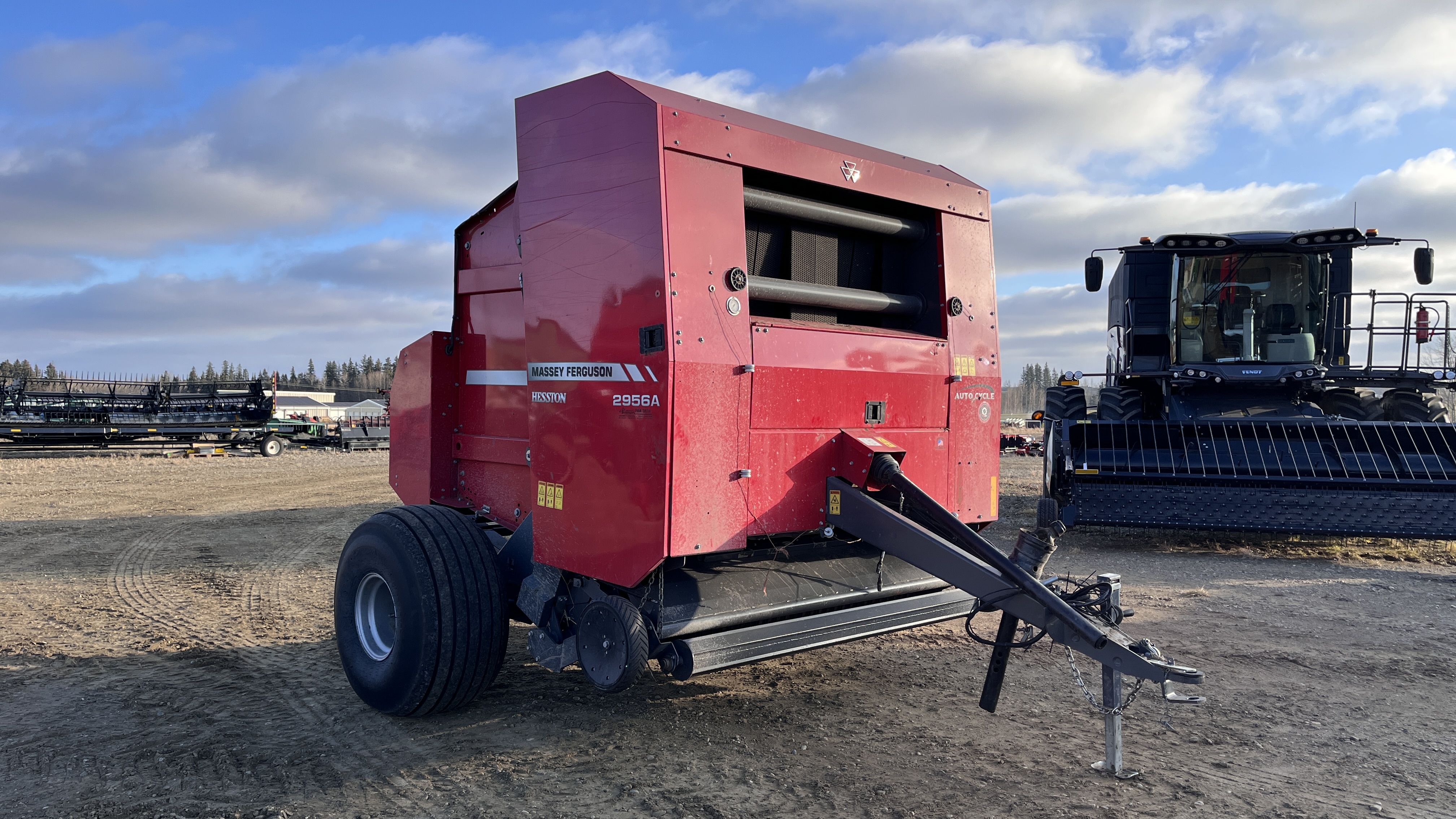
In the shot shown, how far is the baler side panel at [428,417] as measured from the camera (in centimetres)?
521

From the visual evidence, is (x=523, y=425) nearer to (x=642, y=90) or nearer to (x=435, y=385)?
(x=435, y=385)

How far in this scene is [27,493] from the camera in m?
15.5

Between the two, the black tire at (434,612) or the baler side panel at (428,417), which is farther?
the baler side panel at (428,417)

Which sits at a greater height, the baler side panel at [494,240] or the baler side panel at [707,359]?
the baler side panel at [494,240]

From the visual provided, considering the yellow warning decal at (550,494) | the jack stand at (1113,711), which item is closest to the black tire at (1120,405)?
the jack stand at (1113,711)

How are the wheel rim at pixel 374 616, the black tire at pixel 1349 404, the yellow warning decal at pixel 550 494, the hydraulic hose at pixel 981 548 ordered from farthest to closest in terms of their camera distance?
the black tire at pixel 1349 404, the wheel rim at pixel 374 616, the yellow warning decal at pixel 550 494, the hydraulic hose at pixel 981 548

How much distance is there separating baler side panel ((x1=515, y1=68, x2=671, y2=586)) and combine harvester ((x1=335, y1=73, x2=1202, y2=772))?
0.5 inches

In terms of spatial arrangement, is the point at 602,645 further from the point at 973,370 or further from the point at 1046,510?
the point at 1046,510

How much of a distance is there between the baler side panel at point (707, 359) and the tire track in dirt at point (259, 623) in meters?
1.55

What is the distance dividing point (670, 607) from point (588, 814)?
2.80 ft

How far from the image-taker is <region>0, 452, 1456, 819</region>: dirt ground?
11.3ft

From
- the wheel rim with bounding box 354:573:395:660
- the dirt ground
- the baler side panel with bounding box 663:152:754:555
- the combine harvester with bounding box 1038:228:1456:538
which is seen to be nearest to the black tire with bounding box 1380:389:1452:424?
the combine harvester with bounding box 1038:228:1456:538

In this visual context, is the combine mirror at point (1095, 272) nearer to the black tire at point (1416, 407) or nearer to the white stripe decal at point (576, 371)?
the black tire at point (1416, 407)

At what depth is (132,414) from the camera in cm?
2697
